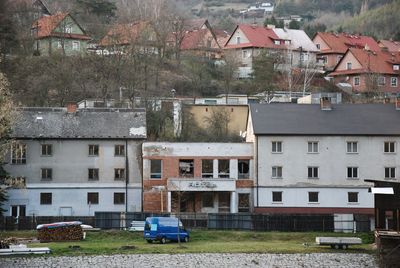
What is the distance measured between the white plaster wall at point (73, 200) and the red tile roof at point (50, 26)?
33993mm

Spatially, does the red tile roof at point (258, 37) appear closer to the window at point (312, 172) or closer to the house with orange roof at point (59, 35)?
the house with orange roof at point (59, 35)

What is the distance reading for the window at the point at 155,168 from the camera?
65.6 meters

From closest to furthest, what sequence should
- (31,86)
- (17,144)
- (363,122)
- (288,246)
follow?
(288,246)
(17,144)
(363,122)
(31,86)

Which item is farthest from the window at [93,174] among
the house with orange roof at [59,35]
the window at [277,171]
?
the house with orange roof at [59,35]

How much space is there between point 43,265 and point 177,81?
52.4 metres

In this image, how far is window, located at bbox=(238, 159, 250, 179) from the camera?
219 ft

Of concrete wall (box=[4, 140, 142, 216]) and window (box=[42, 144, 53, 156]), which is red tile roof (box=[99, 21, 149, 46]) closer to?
concrete wall (box=[4, 140, 142, 216])

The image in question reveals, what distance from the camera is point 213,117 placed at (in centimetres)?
8200

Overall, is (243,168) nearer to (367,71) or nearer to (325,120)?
(325,120)

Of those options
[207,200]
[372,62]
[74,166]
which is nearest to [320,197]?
[207,200]

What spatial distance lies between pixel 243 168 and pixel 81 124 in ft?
40.7

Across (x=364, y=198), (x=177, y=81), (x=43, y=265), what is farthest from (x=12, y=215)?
(x=177, y=81)

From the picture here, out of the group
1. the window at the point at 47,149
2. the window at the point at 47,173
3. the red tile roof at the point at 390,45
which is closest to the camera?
the window at the point at 47,173

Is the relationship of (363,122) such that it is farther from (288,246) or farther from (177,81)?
(177,81)
